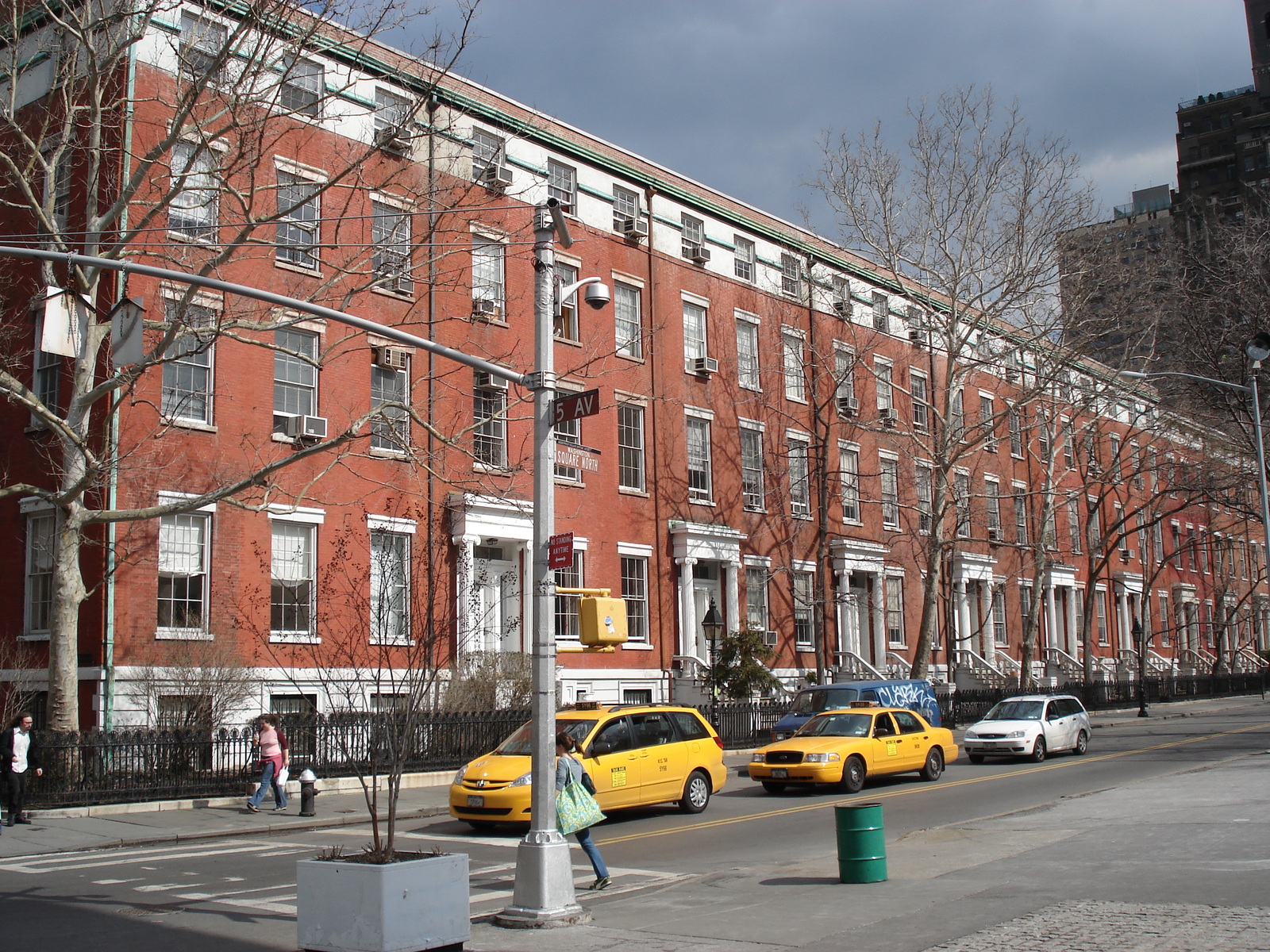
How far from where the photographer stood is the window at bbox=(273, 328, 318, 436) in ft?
88.5

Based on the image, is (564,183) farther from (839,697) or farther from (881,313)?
(839,697)

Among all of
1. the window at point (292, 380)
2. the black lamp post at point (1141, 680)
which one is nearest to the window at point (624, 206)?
the window at point (292, 380)

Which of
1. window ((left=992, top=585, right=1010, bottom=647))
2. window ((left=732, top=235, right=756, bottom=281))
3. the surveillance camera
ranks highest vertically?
window ((left=732, top=235, right=756, bottom=281))

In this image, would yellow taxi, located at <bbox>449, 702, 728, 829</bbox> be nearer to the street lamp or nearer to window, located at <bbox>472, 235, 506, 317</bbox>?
the street lamp

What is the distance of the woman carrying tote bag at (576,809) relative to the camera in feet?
38.7

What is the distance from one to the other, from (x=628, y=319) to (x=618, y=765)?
20128mm

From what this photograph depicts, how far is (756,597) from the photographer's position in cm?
3894

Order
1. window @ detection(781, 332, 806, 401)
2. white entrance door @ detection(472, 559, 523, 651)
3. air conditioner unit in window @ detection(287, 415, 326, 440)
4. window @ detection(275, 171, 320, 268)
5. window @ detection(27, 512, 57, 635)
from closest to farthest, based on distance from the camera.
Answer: window @ detection(27, 512, 57, 635), air conditioner unit in window @ detection(287, 415, 326, 440), window @ detection(275, 171, 320, 268), white entrance door @ detection(472, 559, 523, 651), window @ detection(781, 332, 806, 401)

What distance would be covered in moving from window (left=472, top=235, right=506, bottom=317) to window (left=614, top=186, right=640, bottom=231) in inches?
202

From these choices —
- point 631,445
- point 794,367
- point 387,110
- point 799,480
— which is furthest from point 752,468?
Answer: point 387,110

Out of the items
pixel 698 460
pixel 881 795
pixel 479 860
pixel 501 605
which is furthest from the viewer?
pixel 698 460

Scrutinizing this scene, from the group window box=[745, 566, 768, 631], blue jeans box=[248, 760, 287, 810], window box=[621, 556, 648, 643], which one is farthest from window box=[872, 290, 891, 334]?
blue jeans box=[248, 760, 287, 810]

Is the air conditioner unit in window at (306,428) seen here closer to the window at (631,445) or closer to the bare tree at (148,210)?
the bare tree at (148,210)

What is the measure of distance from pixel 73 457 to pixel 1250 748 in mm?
26234
